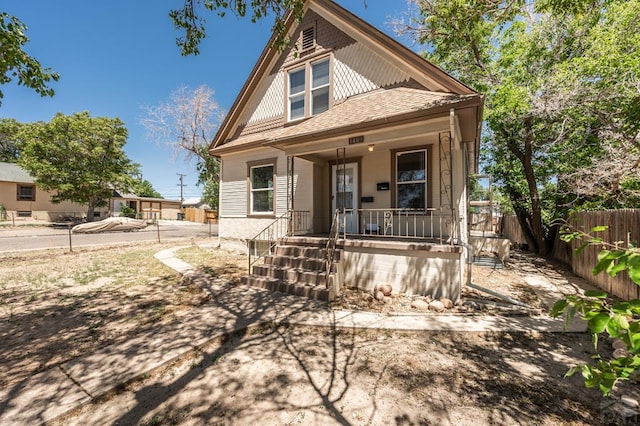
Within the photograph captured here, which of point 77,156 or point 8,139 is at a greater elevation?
point 8,139

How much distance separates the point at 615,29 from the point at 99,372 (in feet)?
47.8

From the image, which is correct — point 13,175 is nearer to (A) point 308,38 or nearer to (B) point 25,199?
(B) point 25,199

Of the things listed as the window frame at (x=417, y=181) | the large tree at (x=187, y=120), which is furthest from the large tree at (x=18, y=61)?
the large tree at (x=187, y=120)

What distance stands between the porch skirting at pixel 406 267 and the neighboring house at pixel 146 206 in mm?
34655

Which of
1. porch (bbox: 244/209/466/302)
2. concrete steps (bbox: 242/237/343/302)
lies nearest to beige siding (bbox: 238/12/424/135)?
porch (bbox: 244/209/466/302)

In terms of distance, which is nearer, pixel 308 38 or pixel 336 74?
pixel 336 74

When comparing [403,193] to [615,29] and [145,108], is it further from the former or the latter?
[145,108]

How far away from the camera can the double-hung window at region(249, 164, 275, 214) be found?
955 centimetres

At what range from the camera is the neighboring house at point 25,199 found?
24766 millimetres

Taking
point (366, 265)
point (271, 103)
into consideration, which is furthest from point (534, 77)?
point (366, 265)

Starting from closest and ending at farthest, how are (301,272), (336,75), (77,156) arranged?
A: (301,272), (336,75), (77,156)

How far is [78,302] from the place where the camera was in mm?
5371

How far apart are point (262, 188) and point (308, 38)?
5385 millimetres

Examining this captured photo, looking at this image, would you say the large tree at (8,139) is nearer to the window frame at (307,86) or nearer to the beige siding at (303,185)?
the window frame at (307,86)
